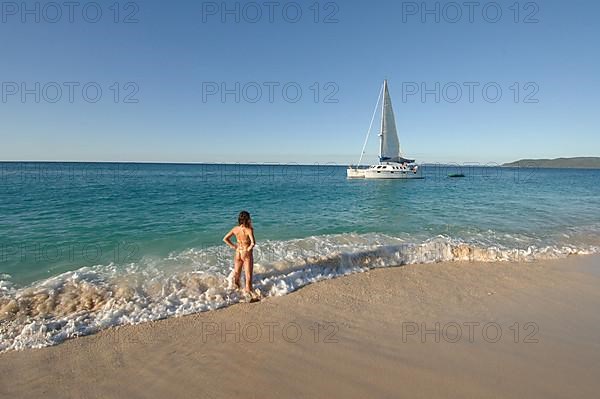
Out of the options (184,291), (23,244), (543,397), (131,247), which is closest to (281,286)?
(184,291)

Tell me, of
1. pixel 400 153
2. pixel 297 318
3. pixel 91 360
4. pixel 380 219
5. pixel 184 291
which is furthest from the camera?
pixel 400 153

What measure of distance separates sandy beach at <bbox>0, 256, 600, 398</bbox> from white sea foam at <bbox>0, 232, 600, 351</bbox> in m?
0.44

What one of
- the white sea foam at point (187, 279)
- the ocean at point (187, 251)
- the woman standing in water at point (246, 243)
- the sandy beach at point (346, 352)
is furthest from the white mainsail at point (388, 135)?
the woman standing in water at point (246, 243)

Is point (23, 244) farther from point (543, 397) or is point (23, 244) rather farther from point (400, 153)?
point (400, 153)

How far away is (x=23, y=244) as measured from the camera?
968 cm

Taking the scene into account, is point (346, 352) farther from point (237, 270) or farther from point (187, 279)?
point (187, 279)

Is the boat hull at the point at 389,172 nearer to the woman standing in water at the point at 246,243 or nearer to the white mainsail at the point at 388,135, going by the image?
the white mainsail at the point at 388,135

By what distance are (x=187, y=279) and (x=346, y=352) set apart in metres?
4.39

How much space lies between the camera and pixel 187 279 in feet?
22.7

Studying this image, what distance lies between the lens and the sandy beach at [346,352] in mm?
3457

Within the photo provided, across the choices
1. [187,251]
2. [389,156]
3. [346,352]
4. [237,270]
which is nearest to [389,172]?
[389,156]

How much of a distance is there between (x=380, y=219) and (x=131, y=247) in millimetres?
11426

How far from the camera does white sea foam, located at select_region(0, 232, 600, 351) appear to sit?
16.7 ft

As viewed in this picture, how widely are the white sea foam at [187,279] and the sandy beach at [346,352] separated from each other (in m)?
0.44
